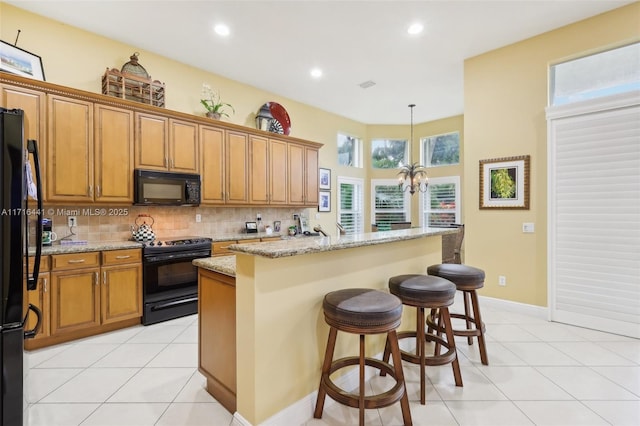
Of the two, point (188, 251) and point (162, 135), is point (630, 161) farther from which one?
point (162, 135)

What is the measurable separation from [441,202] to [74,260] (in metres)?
6.50

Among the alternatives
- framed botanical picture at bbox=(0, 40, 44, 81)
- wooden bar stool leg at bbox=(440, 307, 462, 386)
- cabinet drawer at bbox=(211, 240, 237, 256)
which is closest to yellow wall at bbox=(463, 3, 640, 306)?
wooden bar stool leg at bbox=(440, 307, 462, 386)

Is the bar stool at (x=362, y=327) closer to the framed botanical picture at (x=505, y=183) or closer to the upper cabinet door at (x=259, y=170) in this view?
the framed botanical picture at (x=505, y=183)

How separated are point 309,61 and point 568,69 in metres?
3.07

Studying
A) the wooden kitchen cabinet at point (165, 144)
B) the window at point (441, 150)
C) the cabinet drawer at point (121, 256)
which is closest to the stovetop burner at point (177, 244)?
the cabinet drawer at point (121, 256)

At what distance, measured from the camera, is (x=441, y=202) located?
6.84 meters

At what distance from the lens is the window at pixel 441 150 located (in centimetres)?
664

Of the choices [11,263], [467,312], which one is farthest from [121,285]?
[467,312]

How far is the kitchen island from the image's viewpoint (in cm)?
162

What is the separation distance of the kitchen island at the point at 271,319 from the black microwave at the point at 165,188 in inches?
75.6

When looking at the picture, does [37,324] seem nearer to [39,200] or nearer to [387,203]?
[39,200]

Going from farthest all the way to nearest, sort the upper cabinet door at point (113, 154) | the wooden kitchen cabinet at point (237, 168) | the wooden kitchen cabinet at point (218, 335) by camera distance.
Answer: the wooden kitchen cabinet at point (237, 168), the upper cabinet door at point (113, 154), the wooden kitchen cabinet at point (218, 335)

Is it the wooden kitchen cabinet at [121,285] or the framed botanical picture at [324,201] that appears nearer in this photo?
the wooden kitchen cabinet at [121,285]

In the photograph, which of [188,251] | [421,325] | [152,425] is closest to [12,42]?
[188,251]
